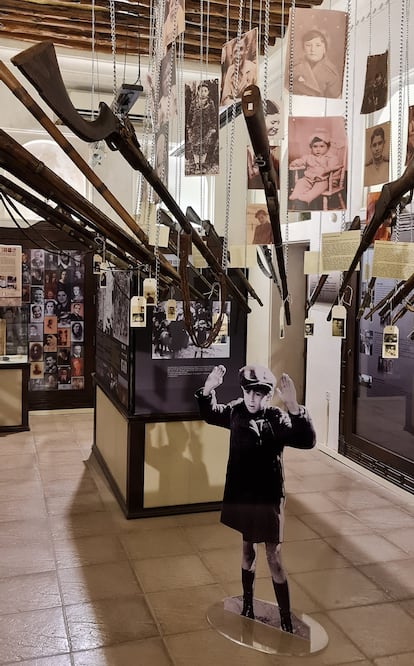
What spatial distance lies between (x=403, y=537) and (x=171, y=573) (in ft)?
5.25

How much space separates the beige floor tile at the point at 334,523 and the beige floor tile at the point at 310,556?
21 centimetres

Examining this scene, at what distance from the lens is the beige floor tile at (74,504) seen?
463 cm

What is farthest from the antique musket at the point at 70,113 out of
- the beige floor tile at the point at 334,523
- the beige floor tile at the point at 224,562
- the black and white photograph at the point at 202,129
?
the beige floor tile at the point at 334,523

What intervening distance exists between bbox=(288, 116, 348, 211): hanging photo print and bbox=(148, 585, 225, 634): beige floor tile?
6.52 feet

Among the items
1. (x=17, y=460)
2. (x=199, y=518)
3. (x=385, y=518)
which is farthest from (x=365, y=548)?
(x=17, y=460)

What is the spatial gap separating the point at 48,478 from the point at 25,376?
1781 mm

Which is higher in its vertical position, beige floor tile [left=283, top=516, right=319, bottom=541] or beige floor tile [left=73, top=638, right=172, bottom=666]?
beige floor tile [left=283, top=516, right=319, bottom=541]

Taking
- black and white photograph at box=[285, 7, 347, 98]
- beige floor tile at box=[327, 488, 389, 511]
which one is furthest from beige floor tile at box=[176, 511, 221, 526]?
black and white photograph at box=[285, 7, 347, 98]

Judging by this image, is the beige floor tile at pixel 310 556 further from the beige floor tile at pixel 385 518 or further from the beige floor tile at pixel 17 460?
the beige floor tile at pixel 17 460

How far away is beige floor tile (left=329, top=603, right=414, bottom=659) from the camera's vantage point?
296 cm

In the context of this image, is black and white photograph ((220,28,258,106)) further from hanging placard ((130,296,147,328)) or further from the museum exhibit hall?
hanging placard ((130,296,147,328))

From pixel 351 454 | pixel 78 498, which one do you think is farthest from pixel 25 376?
pixel 351 454

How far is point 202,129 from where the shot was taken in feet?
9.03

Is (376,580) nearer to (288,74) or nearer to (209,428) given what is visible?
(209,428)
